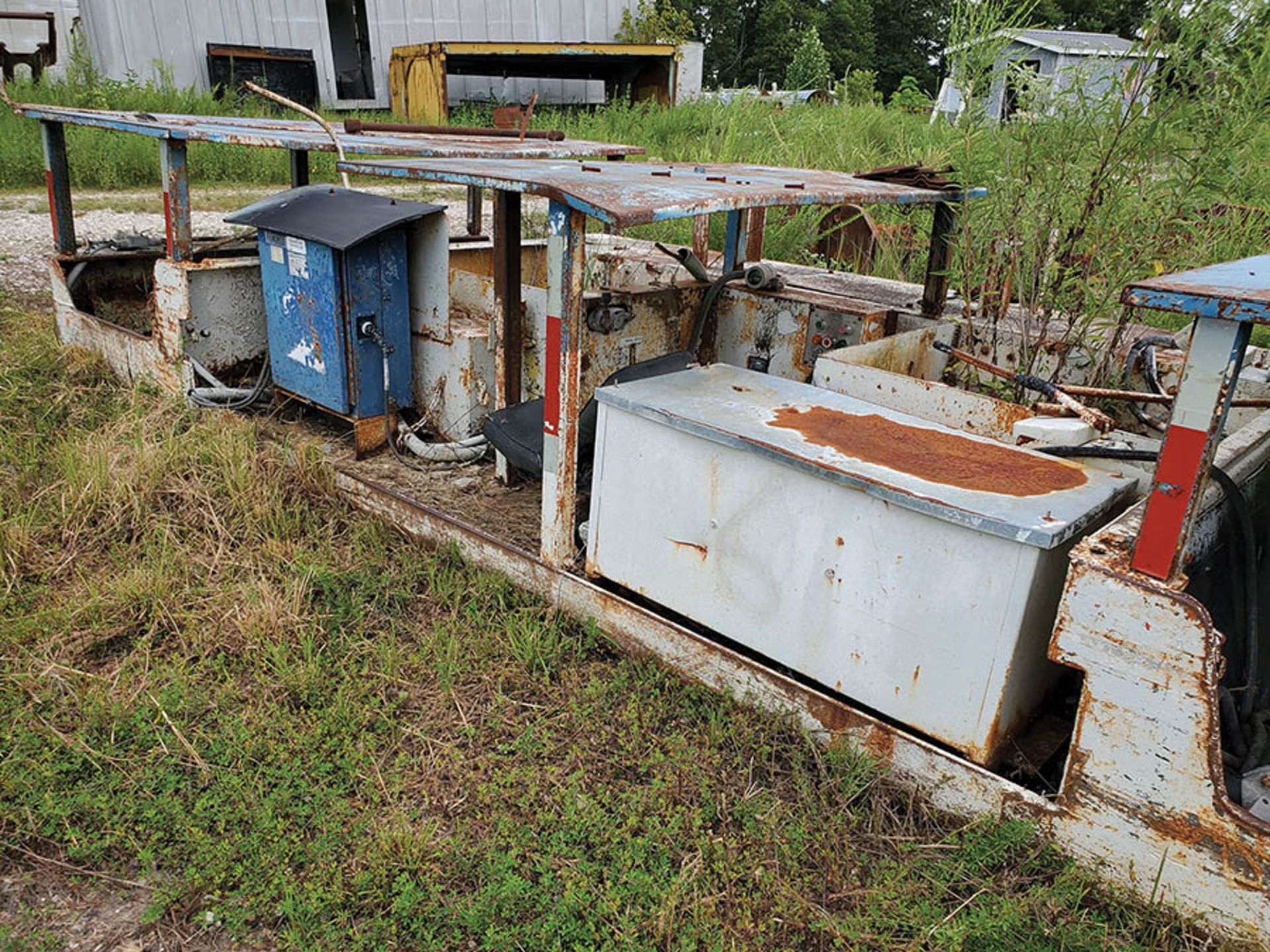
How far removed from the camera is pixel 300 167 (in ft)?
17.9

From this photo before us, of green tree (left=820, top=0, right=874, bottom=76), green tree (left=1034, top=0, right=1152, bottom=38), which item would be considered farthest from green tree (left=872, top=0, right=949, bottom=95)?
green tree (left=1034, top=0, right=1152, bottom=38)

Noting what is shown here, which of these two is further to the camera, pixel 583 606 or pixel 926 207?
pixel 926 207

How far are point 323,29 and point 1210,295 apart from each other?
14.9 m

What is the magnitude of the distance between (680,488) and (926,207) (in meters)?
6.40

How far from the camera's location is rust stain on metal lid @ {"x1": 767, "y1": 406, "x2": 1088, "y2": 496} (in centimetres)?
253

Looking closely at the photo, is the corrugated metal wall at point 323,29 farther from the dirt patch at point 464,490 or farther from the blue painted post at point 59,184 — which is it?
the dirt patch at point 464,490

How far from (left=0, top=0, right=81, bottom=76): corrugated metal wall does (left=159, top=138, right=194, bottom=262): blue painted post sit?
9452 millimetres

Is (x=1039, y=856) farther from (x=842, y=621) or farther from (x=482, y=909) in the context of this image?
(x=482, y=909)

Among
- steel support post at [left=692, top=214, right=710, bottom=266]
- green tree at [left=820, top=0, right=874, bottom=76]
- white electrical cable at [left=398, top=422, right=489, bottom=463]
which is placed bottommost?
white electrical cable at [left=398, top=422, right=489, bottom=463]

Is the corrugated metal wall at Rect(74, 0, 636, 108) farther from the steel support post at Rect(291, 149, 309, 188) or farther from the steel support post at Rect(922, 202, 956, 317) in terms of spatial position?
the steel support post at Rect(922, 202, 956, 317)

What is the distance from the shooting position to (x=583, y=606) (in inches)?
132

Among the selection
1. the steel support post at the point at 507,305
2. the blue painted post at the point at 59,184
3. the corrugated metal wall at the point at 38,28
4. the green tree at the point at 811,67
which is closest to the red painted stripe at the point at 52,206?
the blue painted post at the point at 59,184

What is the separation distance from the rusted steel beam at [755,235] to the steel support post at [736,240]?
209mm

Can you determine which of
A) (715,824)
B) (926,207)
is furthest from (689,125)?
(715,824)
